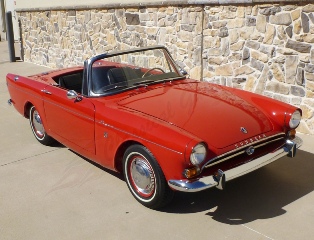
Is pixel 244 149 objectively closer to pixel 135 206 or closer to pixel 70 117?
pixel 135 206

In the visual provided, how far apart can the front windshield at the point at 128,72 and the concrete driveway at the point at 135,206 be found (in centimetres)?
97

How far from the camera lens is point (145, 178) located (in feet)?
12.3

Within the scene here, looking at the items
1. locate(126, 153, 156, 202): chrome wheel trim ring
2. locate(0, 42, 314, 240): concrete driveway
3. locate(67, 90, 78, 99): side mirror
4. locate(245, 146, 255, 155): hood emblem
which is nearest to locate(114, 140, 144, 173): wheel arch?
locate(126, 153, 156, 202): chrome wheel trim ring

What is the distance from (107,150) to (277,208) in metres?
1.67

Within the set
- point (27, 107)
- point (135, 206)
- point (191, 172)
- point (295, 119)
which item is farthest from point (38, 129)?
point (295, 119)

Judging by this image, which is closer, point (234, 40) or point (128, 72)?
point (128, 72)

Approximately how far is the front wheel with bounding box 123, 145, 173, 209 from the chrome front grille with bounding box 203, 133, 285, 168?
440 mm

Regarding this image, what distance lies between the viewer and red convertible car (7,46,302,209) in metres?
3.46

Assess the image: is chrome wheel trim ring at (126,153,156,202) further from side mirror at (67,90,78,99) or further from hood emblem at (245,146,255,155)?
side mirror at (67,90,78,99)

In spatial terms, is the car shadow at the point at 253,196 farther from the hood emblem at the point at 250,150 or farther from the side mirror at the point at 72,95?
the side mirror at the point at 72,95

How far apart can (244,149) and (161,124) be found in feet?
2.45

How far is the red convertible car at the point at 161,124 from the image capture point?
346cm

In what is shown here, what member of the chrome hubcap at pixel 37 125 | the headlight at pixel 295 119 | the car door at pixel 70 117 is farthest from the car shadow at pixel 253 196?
the chrome hubcap at pixel 37 125

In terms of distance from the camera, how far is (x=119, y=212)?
3803mm
